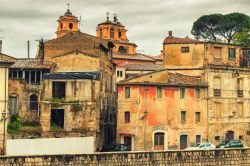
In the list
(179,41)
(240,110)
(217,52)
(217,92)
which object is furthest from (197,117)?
(179,41)

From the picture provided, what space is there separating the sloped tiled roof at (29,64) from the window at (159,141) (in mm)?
13010

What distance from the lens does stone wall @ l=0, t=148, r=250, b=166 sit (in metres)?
30.8

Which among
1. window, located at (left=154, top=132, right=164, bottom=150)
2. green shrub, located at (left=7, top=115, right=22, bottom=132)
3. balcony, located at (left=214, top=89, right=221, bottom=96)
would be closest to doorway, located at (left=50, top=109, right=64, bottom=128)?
green shrub, located at (left=7, top=115, right=22, bottom=132)

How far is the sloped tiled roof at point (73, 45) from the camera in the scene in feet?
161

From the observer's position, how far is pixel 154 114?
47531 millimetres

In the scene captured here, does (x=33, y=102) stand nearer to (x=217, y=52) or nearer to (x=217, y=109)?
(x=217, y=109)

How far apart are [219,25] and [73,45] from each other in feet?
165

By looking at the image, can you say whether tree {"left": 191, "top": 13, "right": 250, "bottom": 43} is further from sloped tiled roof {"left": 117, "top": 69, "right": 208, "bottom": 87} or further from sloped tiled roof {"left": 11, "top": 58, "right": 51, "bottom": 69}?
sloped tiled roof {"left": 11, "top": 58, "right": 51, "bottom": 69}

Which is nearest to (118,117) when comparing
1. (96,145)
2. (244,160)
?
(96,145)

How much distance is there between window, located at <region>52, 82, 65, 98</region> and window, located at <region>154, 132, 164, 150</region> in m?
10.2

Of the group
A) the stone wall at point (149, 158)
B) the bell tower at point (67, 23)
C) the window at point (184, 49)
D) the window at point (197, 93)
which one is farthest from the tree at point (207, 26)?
the stone wall at point (149, 158)

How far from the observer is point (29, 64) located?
49.3 m

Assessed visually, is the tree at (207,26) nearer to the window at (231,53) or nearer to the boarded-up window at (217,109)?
the window at (231,53)

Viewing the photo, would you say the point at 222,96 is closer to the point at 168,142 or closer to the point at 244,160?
the point at 168,142
